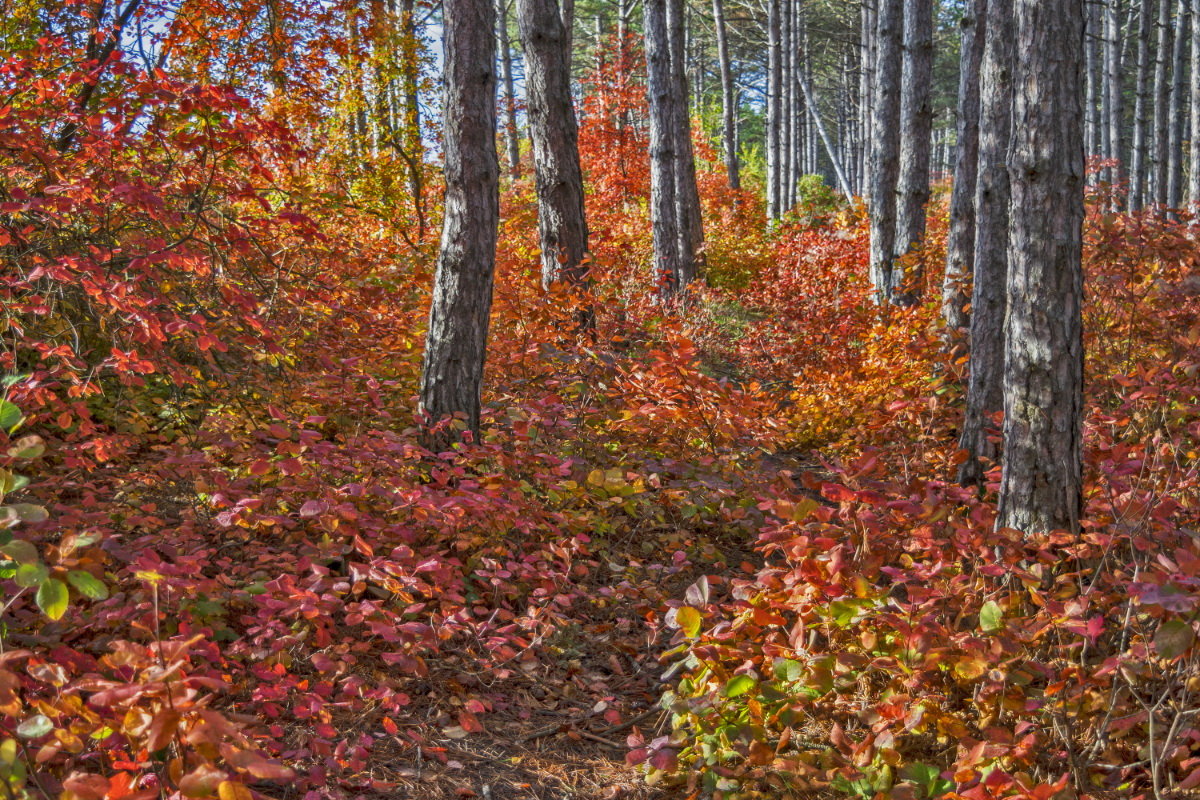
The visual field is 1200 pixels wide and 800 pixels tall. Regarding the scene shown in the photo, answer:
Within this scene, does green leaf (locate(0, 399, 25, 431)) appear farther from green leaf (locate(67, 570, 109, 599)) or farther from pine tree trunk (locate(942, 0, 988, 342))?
pine tree trunk (locate(942, 0, 988, 342))

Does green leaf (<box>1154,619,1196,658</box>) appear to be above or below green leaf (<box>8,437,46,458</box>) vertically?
below

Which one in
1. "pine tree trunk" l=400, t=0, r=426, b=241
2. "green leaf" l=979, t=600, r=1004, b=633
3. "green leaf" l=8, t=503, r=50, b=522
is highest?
"pine tree trunk" l=400, t=0, r=426, b=241

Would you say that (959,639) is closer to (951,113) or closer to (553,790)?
(553,790)

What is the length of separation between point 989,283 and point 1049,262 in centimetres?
212

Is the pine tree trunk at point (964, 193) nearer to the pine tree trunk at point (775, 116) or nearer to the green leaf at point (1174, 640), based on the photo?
the green leaf at point (1174, 640)

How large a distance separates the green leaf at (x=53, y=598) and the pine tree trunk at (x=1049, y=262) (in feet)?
9.76

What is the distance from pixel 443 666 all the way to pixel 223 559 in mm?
952

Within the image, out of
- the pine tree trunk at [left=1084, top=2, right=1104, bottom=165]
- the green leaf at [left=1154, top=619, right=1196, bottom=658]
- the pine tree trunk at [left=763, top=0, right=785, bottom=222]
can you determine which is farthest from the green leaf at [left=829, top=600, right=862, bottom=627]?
the pine tree trunk at [left=1084, top=2, right=1104, bottom=165]

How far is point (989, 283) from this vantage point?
5121mm

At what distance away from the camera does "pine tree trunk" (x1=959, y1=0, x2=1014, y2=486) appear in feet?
16.5

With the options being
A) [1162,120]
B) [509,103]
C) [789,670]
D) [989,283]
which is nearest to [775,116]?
[509,103]

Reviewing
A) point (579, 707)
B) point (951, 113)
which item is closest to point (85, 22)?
point (579, 707)

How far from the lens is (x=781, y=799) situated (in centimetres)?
270

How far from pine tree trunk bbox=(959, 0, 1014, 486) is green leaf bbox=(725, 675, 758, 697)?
9.41 feet
